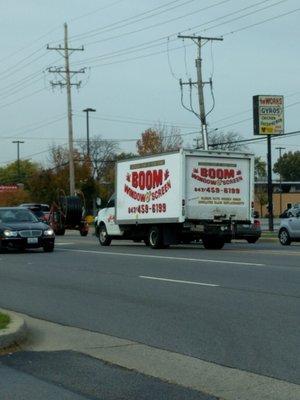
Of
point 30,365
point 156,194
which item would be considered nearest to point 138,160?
point 156,194

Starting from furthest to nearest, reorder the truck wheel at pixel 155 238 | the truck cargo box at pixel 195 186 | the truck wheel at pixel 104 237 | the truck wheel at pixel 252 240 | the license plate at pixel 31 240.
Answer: the truck wheel at pixel 252 240, the truck wheel at pixel 104 237, the truck wheel at pixel 155 238, the truck cargo box at pixel 195 186, the license plate at pixel 31 240

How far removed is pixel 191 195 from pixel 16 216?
6.07m

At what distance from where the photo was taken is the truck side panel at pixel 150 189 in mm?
23878

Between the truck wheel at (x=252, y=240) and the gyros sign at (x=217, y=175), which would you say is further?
the truck wheel at (x=252, y=240)

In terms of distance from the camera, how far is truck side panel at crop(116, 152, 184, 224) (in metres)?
23.9

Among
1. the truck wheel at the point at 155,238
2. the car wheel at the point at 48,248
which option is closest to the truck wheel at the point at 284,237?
the truck wheel at the point at 155,238

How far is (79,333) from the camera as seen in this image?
9398mm

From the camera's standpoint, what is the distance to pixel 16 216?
2438 cm

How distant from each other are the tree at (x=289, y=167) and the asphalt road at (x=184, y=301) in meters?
135

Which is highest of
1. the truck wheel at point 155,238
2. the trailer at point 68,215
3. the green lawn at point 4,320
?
the trailer at point 68,215

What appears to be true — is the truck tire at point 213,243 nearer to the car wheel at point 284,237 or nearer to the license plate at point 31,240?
the car wheel at point 284,237

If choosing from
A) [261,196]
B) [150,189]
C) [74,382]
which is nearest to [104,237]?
[150,189]

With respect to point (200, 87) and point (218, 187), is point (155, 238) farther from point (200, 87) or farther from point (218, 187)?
point (200, 87)

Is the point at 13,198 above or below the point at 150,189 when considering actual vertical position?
above
